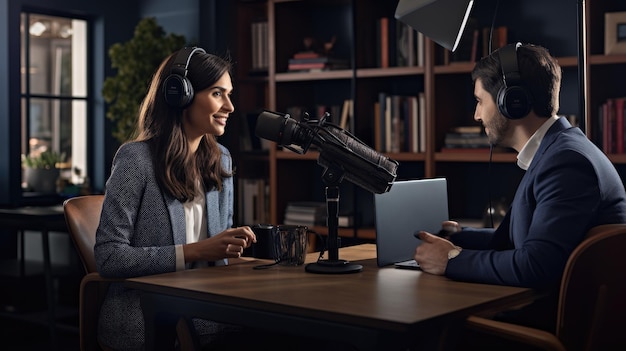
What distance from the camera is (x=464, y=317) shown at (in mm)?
1706

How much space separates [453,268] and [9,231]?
361cm

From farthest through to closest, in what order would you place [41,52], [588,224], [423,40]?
1. [41,52]
2. [423,40]
3. [588,224]

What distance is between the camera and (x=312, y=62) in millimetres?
4629

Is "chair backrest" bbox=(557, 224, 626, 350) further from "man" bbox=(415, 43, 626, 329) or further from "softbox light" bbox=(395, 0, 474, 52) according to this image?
"softbox light" bbox=(395, 0, 474, 52)

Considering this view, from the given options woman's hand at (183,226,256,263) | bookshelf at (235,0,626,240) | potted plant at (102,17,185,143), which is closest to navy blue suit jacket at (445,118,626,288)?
woman's hand at (183,226,256,263)

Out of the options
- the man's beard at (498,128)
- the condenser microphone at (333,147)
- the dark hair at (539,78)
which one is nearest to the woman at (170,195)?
the condenser microphone at (333,147)

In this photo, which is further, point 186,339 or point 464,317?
point 186,339

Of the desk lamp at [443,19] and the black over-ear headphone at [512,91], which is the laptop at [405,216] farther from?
the desk lamp at [443,19]

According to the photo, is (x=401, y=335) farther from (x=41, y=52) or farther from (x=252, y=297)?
(x=41, y=52)

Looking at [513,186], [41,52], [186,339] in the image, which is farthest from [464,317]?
[41,52]

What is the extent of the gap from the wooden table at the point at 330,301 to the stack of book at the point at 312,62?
2.47 m

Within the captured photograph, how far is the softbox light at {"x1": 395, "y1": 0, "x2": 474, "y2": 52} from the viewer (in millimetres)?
2598

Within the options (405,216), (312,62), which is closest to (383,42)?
→ (312,62)

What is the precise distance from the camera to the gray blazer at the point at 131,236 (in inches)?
88.4
